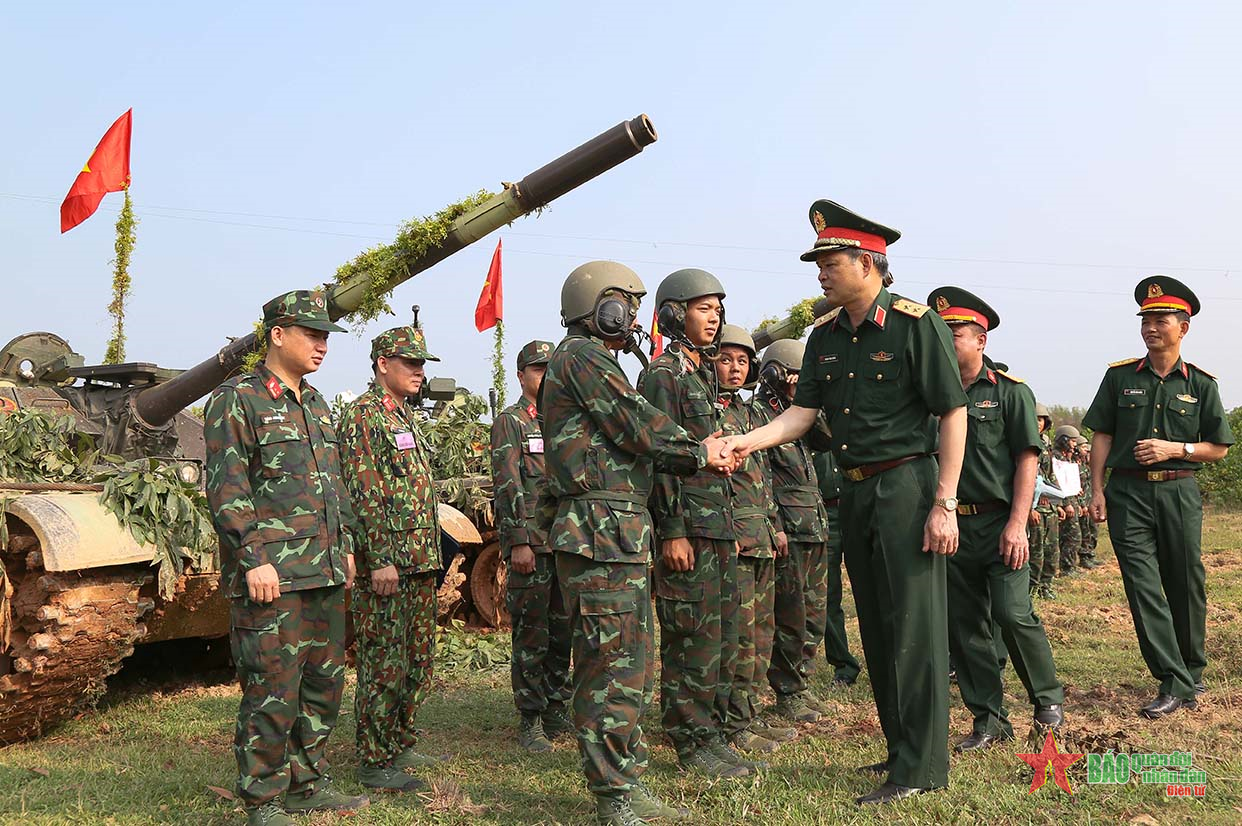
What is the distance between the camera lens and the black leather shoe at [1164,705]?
19.2 feet

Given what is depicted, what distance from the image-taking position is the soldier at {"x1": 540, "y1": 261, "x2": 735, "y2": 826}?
13.4ft

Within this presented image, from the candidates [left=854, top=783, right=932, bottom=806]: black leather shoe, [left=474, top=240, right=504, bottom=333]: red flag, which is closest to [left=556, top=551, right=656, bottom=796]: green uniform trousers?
[left=854, top=783, right=932, bottom=806]: black leather shoe

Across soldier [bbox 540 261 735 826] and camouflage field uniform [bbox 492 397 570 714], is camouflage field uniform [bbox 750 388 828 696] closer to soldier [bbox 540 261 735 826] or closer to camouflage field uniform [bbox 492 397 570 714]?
camouflage field uniform [bbox 492 397 570 714]

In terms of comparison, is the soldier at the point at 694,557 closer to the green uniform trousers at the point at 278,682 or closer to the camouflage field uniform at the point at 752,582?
the camouflage field uniform at the point at 752,582

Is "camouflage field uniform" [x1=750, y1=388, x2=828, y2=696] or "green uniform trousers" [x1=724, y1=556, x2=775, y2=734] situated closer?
"green uniform trousers" [x1=724, y1=556, x2=775, y2=734]

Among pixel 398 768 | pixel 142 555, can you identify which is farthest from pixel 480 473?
pixel 398 768

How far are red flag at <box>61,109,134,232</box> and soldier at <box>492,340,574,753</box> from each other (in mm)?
8290

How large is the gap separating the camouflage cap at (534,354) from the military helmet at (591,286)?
2.20m

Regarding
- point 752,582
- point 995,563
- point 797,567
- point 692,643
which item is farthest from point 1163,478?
point 692,643

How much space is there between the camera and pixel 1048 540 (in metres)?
12.3

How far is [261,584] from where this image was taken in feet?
13.9

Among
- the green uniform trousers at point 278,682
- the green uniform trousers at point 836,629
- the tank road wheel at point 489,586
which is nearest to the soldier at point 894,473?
the green uniform trousers at point 278,682

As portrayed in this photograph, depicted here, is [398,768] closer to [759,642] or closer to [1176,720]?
[759,642]

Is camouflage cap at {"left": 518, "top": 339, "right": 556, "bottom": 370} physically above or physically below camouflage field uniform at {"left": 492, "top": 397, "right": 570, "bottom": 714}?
above
